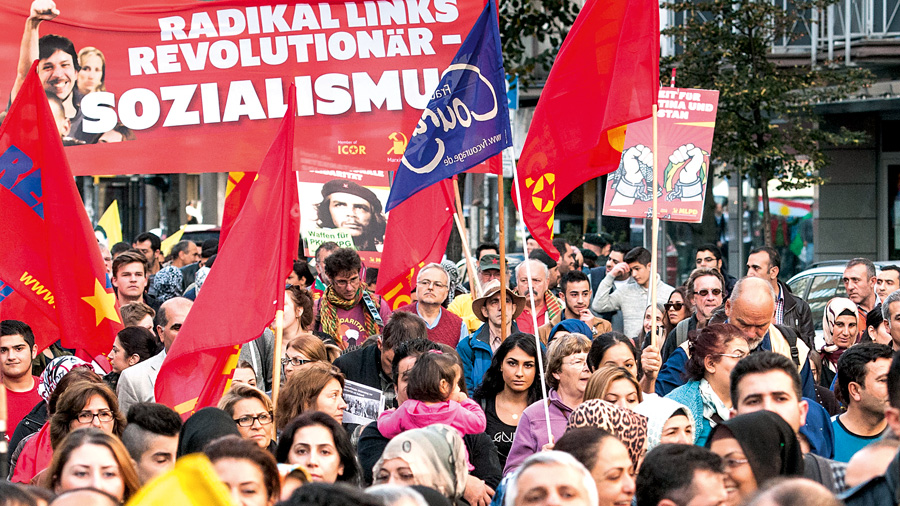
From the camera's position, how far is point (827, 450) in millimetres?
5965

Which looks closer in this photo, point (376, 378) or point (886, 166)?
point (376, 378)

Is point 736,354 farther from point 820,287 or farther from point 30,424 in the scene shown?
point 820,287

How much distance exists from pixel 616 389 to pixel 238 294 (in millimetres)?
2176

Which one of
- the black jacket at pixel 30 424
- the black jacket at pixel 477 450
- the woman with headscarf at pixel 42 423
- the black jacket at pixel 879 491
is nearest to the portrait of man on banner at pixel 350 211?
the woman with headscarf at pixel 42 423

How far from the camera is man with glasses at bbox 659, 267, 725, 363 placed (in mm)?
8383

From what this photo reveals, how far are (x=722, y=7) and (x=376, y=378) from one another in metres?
11.8

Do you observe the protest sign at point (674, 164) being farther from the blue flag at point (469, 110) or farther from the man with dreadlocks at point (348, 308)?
the blue flag at point (469, 110)

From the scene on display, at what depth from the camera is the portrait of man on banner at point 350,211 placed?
39.6ft

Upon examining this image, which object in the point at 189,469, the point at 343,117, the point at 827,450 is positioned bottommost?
the point at 827,450

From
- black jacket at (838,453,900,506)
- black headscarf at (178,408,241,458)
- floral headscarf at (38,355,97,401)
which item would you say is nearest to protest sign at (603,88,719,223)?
floral headscarf at (38,355,97,401)

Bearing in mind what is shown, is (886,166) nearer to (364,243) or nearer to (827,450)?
(364,243)

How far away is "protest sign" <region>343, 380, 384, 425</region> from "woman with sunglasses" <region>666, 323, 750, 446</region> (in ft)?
5.52

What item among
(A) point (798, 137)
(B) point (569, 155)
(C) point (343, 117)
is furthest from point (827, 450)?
(A) point (798, 137)

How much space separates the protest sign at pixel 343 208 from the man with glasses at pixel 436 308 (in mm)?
3150
